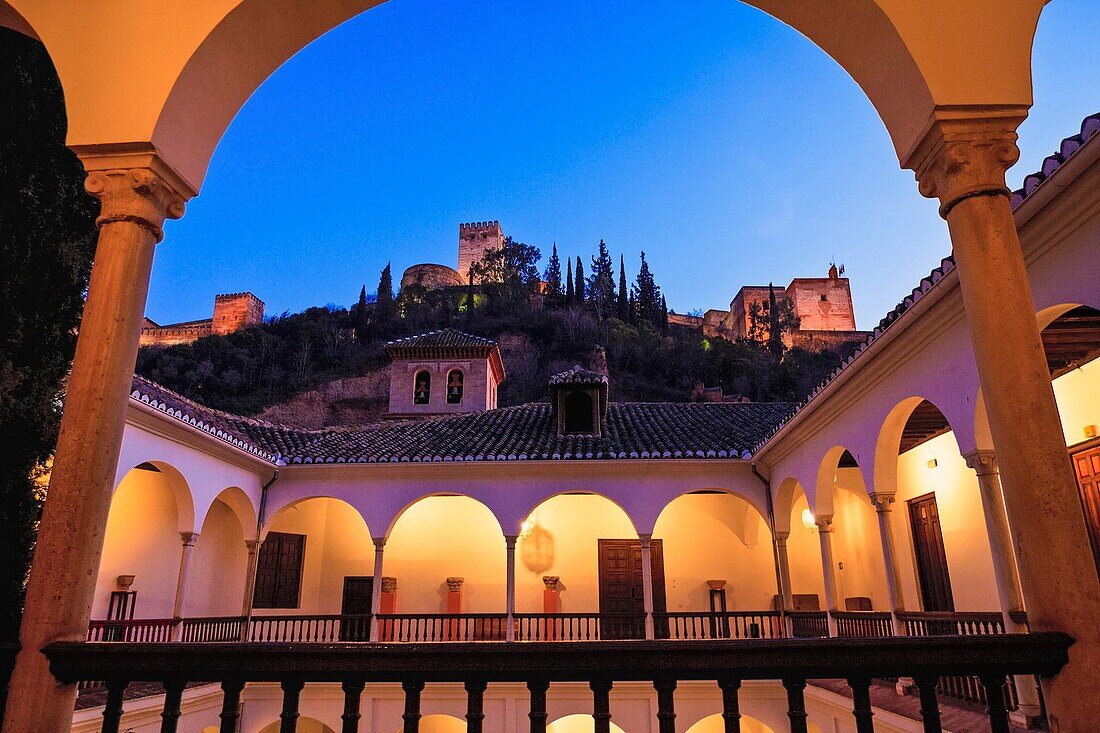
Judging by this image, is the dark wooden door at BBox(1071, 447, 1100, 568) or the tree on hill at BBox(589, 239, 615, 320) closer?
the dark wooden door at BBox(1071, 447, 1100, 568)

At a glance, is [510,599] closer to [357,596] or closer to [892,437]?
[357,596]

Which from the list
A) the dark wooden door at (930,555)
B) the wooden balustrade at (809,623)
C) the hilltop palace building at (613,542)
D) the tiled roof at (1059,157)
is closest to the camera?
A: the tiled roof at (1059,157)

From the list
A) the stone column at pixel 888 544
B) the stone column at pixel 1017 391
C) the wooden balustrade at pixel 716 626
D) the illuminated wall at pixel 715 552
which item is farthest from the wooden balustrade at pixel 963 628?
the illuminated wall at pixel 715 552

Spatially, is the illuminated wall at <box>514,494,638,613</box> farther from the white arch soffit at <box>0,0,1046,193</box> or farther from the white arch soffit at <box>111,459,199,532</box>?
the white arch soffit at <box>0,0,1046,193</box>

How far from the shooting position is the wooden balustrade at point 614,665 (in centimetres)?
224

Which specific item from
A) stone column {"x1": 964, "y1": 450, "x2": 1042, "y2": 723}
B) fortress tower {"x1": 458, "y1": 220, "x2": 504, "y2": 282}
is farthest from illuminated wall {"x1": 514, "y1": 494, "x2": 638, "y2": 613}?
fortress tower {"x1": 458, "y1": 220, "x2": 504, "y2": 282}

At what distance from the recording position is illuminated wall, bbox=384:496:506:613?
17016mm

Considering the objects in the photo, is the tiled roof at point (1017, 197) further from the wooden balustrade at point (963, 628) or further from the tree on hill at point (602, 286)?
the tree on hill at point (602, 286)

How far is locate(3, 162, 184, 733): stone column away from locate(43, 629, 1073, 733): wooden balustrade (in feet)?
1.98

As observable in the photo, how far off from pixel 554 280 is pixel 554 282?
28.9 inches

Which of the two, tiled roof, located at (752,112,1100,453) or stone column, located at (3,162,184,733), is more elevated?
tiled roof, located at (752,112,1100,453)

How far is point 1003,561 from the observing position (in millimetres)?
7055

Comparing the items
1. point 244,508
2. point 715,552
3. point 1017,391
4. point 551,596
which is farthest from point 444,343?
point 1017,391

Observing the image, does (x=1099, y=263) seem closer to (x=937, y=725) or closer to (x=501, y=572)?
(x=937, y=725)
